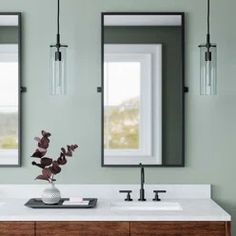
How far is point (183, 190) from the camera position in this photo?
3357 millimetres

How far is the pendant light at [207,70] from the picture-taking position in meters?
3.28

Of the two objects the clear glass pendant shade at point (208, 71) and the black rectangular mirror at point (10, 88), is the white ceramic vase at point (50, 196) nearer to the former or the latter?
the black rectangular mirror at point (10, 88)

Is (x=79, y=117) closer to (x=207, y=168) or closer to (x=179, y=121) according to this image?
(x=179, y=121)

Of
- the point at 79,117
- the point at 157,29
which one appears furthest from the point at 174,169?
the point at 157,29

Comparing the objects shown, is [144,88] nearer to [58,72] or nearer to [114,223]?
[58,72]

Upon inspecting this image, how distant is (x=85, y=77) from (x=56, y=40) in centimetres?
33

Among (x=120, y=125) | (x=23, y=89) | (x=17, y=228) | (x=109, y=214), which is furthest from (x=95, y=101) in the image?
(x=17, y=228)

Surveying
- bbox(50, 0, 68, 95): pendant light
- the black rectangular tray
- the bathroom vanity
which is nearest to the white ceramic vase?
the black rectangular tray

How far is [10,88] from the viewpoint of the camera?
11.1 ft

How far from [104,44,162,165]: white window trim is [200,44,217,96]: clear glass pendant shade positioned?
0.29 metres

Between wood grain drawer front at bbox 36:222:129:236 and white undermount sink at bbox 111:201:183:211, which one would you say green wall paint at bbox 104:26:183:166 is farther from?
wood grain drawer front at bbox 36:222:129:236

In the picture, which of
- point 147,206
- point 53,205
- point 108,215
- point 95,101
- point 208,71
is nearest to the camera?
point 108,215

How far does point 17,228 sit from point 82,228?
0.38 m

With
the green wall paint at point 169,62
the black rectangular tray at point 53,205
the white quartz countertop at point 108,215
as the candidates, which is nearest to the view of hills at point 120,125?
the green wall paint at point 169,62
